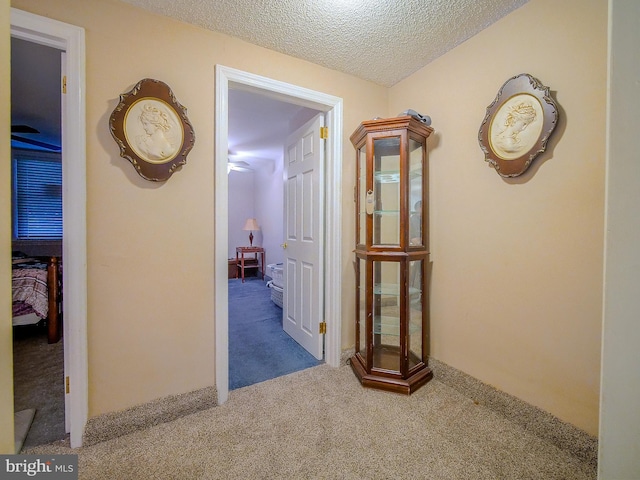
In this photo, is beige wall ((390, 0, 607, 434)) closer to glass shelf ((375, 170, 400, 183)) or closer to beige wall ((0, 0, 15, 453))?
glass shelf ((375, 170, 400, 183))

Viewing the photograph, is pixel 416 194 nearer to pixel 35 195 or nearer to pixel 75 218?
pixel 75 218

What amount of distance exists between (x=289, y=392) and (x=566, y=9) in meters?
2.68

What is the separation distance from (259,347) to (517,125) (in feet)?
8.61

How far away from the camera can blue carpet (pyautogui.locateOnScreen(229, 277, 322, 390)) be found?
82.8 inches

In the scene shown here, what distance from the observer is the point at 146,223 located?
1.51 m

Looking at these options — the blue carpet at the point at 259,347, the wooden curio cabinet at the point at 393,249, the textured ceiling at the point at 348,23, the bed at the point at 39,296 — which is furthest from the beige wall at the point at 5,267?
the bed at the point at 39,296

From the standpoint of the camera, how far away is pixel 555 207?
136cm

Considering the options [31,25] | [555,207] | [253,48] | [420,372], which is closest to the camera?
[31,25]

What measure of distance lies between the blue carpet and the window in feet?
11.3

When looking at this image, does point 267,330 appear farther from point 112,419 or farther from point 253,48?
point 253,48

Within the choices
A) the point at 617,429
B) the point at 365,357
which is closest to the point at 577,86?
the point at 617,429

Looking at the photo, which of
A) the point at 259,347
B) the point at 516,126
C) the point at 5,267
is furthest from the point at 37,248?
the point at 516,126

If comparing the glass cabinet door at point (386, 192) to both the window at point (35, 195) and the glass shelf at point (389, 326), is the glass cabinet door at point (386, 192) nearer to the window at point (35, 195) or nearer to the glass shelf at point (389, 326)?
the glass shelf at point (389, 326)

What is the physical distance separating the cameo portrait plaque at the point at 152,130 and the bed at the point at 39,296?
2129 mm
